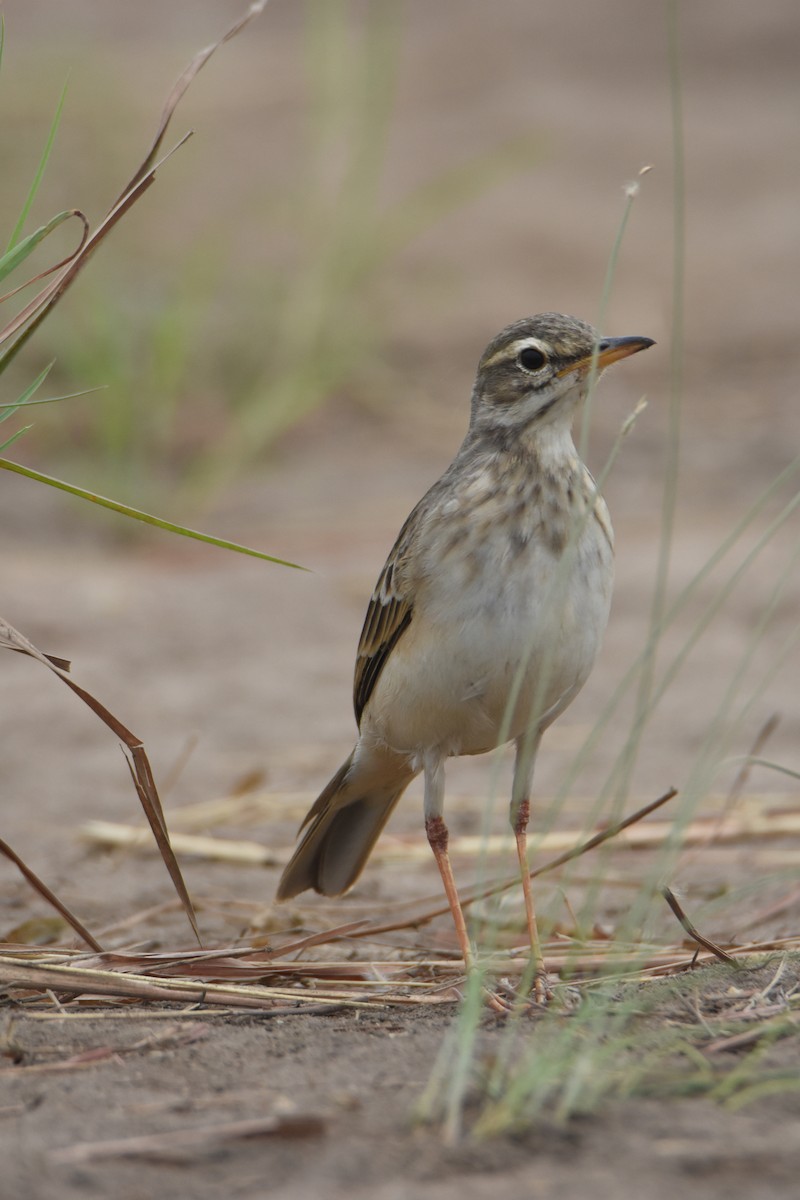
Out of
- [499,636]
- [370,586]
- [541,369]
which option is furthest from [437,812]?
[370,586]

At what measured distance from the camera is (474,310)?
14.6 metres

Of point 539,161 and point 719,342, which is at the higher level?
point 539,161

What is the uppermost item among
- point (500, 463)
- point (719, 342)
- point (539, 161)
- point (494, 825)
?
point (539, 161)

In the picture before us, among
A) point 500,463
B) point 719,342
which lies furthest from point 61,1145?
point 719,342

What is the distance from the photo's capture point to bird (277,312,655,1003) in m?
3.65

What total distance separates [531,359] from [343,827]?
150 cm

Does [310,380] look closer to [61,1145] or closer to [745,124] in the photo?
[61,1145]

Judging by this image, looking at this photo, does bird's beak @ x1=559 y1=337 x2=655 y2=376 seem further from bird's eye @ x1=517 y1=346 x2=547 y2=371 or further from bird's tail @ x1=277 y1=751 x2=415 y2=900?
bird's tail @ x1=277 y1=751 x2=415 y2=900

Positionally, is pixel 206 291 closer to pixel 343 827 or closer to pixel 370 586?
pixel 370 586

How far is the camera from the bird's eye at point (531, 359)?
3.94 metres

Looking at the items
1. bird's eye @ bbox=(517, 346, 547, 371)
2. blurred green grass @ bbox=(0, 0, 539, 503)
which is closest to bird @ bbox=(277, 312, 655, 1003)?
bird's eye @ bbox=(517, 346, 547, 371)

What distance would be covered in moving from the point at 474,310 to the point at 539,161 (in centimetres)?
370

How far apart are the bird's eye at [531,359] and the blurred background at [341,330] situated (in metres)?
1.22

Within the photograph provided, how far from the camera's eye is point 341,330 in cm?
1131
